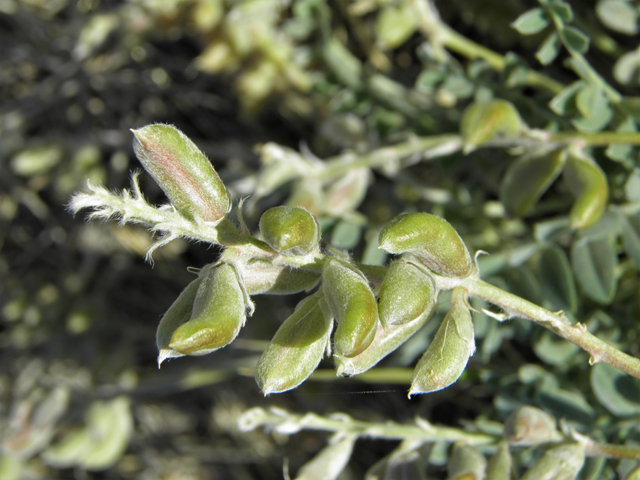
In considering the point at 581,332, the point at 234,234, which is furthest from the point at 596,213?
the point at 234,234

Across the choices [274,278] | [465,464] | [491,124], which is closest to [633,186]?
[491,124]

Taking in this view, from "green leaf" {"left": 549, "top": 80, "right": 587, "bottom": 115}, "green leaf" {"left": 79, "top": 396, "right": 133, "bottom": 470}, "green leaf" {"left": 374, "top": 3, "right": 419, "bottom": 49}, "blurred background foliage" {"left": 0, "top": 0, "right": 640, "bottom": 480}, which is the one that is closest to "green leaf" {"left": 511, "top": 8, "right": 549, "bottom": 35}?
"blurred background foliage" {"left": 0, "top": 0, "right": 640, "bottom": 480}

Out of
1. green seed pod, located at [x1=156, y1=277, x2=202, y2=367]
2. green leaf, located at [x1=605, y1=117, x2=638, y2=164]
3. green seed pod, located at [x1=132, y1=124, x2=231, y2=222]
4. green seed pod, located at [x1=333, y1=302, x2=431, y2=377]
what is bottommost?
green leaf, located at [x1=605, y1=117, x2=638, y2=164]

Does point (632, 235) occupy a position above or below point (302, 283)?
below

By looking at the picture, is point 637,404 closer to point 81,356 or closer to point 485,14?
point 485,14

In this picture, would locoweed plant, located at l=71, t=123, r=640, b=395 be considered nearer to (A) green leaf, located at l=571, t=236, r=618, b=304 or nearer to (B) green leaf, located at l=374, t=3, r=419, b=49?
(A) green leaf, located at l=571, t=236, r=618, b=304

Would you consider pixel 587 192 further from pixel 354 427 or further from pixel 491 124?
pixel 354 427

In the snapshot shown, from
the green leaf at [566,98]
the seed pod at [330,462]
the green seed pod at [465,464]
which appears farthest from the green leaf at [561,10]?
the seed pod at [330,462]
